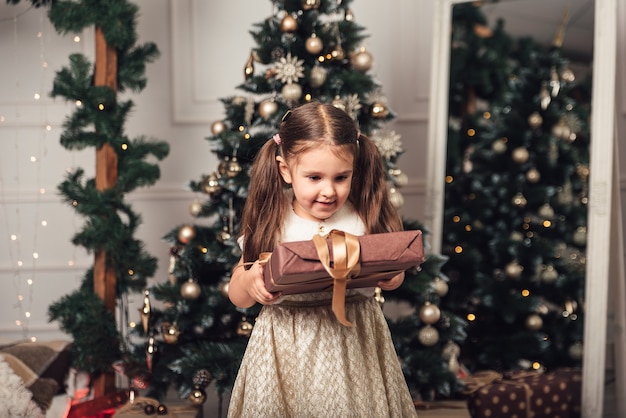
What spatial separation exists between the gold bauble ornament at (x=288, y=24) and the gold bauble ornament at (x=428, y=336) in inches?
47.1

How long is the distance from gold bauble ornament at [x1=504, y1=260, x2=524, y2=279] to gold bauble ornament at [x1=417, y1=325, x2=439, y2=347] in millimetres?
653

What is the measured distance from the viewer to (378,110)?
8.55ft

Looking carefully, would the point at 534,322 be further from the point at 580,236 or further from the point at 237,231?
the point at 237,231

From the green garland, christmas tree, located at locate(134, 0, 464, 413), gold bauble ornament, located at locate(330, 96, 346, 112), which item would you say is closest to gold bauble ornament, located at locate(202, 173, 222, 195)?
christmas tree, located at locate(134, 0, 464, 413)

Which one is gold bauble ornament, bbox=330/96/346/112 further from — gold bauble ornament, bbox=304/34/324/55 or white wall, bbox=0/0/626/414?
white wall, bbox=0/0/626/414

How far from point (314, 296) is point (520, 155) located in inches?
65.2

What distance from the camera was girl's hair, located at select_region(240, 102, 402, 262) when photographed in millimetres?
1802

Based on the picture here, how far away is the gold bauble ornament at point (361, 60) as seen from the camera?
8.64 ft

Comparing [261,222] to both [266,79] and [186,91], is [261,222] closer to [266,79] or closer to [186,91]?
[266,79]

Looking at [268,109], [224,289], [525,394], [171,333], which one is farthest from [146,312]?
[525,394]

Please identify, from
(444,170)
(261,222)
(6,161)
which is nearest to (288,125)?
(261,222)

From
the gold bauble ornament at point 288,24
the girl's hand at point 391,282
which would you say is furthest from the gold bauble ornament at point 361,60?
the girl's hand at point 391,282

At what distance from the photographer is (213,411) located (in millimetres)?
3143

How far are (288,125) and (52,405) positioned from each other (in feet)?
5.30
